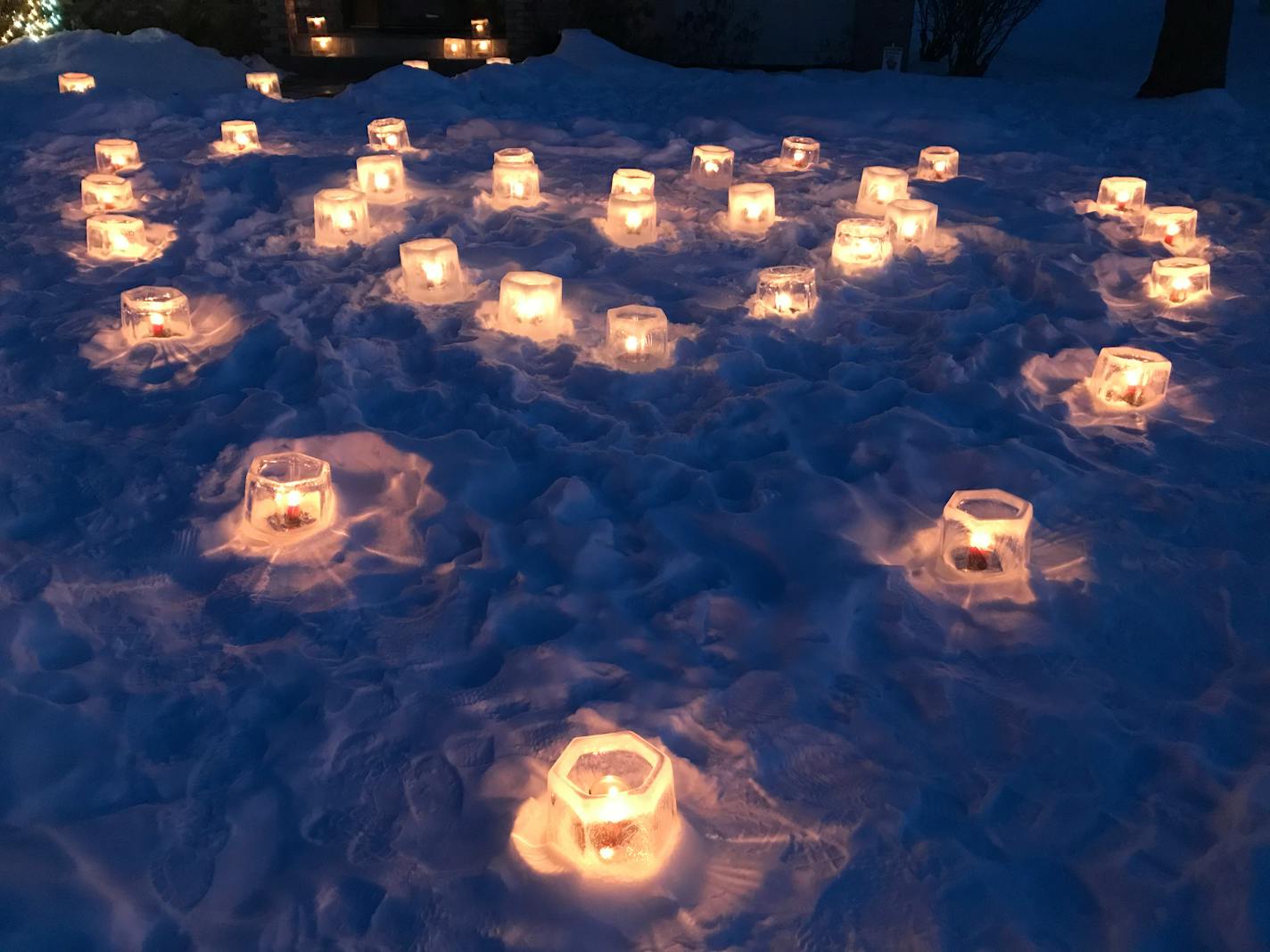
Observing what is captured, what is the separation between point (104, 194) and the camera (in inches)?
262

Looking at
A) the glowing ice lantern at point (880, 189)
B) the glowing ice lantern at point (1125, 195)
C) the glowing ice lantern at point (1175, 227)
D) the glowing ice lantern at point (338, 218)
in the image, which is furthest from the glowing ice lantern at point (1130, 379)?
the glowing ice lantern at point (338, 218)

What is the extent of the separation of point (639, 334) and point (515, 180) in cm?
251

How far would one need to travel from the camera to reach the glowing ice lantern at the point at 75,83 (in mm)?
9250

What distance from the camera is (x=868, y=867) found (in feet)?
7.82

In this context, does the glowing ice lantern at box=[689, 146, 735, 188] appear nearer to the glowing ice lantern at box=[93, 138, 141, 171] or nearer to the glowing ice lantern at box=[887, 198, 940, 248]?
the glowing ice lantern at box=[887, 198, 940, 248]

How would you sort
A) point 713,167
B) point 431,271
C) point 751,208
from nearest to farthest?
point 431,271 < point 751,208 < point 713,167

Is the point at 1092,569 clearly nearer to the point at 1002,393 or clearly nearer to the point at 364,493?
the point at 1002,393

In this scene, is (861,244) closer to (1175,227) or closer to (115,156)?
(1175,227)

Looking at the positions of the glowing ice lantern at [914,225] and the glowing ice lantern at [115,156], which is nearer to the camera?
the glowing ice lantern at [914,225]

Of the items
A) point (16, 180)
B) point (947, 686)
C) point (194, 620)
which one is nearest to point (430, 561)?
point (194, 620)

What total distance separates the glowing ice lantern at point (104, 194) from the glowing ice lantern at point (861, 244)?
462 centimetres

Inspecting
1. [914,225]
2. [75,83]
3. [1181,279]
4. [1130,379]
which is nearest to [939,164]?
[914,225]

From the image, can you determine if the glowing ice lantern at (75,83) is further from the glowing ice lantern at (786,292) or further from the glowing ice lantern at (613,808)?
the glowing ice lantern at (613,808)

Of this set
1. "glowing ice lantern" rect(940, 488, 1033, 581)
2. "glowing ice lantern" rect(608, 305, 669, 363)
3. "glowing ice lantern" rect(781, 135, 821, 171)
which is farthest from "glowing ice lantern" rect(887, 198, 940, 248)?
"glowing ice lantern" rect(940, 488, 1033, 581)
